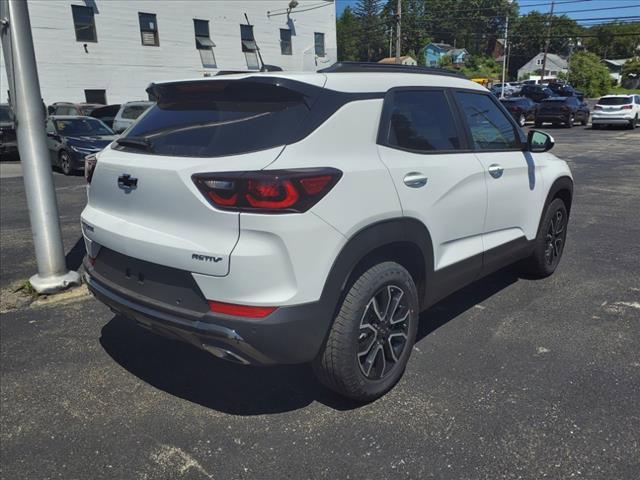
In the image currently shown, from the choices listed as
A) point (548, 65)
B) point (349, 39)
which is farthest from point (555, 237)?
point (548, 65)

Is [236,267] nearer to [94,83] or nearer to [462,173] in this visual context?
[462,173]

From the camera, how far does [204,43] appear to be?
86.1 feet

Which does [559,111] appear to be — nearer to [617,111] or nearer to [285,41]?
[617,111]

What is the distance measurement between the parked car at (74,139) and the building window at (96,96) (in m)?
10.7

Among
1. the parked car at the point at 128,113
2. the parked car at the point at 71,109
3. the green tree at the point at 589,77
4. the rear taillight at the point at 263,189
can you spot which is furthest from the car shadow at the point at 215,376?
the green tree at the point at 589,77

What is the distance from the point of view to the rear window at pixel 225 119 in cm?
254

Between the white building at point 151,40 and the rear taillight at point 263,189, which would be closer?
the rear taillight at point 263,189

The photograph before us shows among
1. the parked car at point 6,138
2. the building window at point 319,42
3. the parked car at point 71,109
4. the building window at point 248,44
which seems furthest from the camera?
the building window at point 319,42

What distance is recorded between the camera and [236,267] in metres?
2.39

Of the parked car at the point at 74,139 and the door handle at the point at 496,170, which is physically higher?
the door handle at the point at 496,170

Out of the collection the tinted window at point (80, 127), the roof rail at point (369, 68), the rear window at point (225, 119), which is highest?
the roof rail at point (369, 68)

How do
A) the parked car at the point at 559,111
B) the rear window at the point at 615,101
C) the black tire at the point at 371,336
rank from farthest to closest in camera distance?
the parked car at the point at 559,111 → the rear window at the point at 615,101 → the black tire at the point at 371,336

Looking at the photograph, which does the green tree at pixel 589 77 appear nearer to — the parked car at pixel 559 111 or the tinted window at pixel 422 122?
the parked car at pixel 559 111

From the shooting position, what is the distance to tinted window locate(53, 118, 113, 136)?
13.2 m
